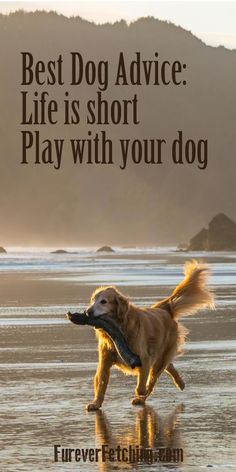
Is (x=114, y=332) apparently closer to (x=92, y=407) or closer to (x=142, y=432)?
(x=92, y=407)

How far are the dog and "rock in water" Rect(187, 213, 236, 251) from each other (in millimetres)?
72098

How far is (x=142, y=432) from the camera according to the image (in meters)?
10.0

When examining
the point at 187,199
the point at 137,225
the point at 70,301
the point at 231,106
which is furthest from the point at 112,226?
the point at 70,301

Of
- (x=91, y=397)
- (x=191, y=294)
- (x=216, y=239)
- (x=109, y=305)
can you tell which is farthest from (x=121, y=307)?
(x=216, y=239)

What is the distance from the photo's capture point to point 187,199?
607 feet

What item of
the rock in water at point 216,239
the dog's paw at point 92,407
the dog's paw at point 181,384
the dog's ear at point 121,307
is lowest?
the dog's paw at point 92,407

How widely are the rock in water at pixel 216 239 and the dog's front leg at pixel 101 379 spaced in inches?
2876

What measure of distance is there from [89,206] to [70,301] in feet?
505

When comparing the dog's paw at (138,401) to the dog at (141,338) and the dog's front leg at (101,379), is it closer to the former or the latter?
the dog at (141,338)

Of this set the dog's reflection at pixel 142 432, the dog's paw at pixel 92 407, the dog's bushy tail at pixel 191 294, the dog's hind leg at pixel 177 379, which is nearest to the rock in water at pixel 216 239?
the dog's bushy tail at pixel 191 294

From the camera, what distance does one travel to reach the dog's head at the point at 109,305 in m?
11.8

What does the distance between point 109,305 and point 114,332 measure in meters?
0.26

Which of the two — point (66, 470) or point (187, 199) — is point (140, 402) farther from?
point (187, 199)

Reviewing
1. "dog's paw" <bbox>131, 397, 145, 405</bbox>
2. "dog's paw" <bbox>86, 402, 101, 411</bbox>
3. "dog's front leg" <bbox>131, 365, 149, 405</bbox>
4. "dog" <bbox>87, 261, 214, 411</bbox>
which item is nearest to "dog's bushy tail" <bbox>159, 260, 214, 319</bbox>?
"dog" <bbox>87, 261, 214, 411</bbox>
